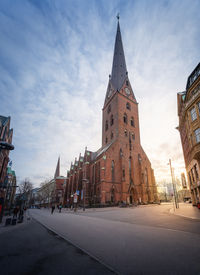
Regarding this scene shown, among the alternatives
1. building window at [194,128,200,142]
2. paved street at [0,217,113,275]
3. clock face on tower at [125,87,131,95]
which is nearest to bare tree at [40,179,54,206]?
clock face on tower at [125,87,131,95]

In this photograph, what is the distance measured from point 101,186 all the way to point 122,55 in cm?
4848

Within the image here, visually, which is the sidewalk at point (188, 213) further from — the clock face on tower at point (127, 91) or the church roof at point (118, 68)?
the clock face on tower at point (127, 91)

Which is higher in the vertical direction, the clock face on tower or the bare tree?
the clock face on tower

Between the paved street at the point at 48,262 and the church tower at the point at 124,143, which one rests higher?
the church tower at the point at 124,143

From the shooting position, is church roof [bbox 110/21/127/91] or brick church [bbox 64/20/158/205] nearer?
brick church [bbox 64/20/158/205]

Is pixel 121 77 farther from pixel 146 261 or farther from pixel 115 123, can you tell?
pixel 146 261

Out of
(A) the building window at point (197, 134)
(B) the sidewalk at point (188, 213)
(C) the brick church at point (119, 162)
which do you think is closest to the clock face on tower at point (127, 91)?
(C) the brick church at point (119, 162)

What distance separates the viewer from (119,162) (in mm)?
38312

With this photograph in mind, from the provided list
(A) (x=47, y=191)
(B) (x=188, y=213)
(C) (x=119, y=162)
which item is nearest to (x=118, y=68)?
(C) (x=119, y=162)

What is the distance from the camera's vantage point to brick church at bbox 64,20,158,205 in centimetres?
3500

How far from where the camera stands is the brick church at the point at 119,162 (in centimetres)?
3500

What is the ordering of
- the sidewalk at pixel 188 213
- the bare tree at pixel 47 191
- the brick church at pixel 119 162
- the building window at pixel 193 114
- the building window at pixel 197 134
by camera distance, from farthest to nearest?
the bare tree at pixel 47 191
the brick church at pixel 119 162
the building window at pixel 193 114
the building window at pixel 197 134
the sidewalk at pixel 188 213

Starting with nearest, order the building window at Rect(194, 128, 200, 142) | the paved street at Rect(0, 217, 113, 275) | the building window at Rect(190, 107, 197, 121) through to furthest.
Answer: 1. the paved street at Rect(0, 217, 113, 275)
2. the building window at Rect(194, 128, 200, 142)
3. the building window at Rect(190, 107, 197, 121)

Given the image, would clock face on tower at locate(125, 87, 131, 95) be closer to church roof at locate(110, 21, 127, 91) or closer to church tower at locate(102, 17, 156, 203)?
church tower at locate(102, 17, 156, 203)
